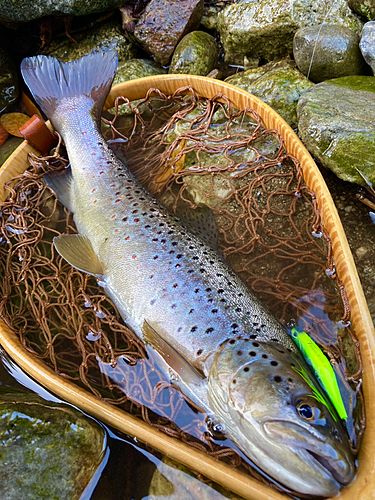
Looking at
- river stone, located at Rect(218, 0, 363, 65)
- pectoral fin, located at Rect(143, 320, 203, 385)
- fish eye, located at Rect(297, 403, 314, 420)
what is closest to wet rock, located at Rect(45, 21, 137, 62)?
river stone, located at Rect(218, 0, 363, 65)

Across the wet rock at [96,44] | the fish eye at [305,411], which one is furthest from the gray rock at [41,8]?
the fish eye at [305,411]

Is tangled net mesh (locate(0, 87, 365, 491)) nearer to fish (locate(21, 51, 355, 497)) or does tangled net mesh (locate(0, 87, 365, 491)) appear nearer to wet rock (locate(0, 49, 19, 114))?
fish (locate(21, 51, 355, 497))

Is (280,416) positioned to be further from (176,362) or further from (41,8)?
(41,8)

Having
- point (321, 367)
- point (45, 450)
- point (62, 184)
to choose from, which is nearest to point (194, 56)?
point (62, 184)

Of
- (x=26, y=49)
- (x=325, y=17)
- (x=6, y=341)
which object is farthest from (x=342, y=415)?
(x=26, y=49)

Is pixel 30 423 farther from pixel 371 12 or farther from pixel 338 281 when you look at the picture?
pixel 371 12

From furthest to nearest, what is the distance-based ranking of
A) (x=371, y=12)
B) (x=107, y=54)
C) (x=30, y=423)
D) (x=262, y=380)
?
(x=371, y=12), (x=107, y=54), (x=30, y=423), (x=262, y=380)

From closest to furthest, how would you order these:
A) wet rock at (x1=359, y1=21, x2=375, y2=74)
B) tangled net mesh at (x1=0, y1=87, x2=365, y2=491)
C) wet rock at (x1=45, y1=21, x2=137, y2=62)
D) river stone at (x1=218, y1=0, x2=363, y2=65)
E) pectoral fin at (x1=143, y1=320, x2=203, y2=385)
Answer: pectoral fin at (x1=143, y1=320, x2=203, y2=385) < tangled net mesh at (x1=0, y1=87, x2=365, y2=491) < wet rock at (x1=359, y1=21, x2=375, y2=74) < river stone at (x1=218, y1=0, x2=363, y2=65) < wet rock at (x1=45, y1=21, x2=137, y2=62)
